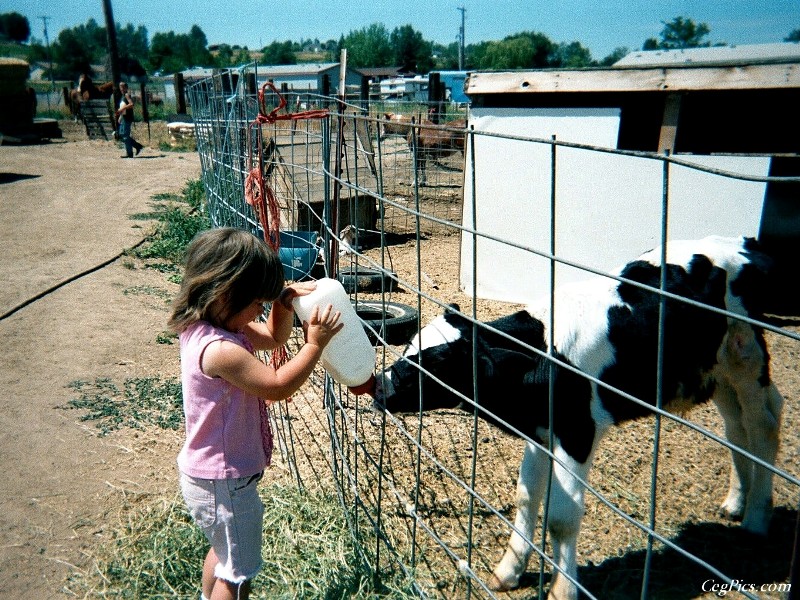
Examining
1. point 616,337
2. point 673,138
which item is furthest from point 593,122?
point 616,337

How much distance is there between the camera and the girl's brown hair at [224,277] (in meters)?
1.92

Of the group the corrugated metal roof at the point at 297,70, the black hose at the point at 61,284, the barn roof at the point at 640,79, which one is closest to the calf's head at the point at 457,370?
the barn roof at the point at 640,79

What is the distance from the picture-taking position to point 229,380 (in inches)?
74.2

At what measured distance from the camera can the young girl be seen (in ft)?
6.16

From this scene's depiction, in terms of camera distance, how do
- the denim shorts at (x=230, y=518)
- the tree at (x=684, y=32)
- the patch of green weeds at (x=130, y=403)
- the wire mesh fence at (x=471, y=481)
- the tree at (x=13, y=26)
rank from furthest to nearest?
the tree at (x=13, y=26) → the tree at (x=684, y=32) → the patch of green weeds at (x=130, y=403) → the wire mesh fence at (x=471, y=481) → the denim shorts at (x=230, y=518)

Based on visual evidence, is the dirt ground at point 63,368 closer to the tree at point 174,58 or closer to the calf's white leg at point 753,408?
the calf's white leg at point 753,408

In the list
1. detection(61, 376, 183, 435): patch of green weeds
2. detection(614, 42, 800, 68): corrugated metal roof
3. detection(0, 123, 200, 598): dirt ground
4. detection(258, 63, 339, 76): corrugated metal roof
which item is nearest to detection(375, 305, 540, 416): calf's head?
detection(0, 123, 200, 598): dirt ground

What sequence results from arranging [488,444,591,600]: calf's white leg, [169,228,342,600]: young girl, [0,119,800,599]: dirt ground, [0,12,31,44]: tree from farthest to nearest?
[0,12,31,44]: tree < [0,119,800,599]: dirt ground < [488,444,591,600]: calf's white leg < [169,228,342,600]: young girl

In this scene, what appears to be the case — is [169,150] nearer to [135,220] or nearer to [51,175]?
[51,175]

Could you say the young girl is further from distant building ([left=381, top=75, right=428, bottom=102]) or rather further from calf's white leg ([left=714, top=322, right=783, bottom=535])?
distant building ([left=381, top=75, right=428, bottom=102])

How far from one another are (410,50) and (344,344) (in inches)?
4083

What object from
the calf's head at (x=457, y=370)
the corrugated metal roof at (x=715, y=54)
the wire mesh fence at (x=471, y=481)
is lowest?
the wire mesh fence at (x=471, y=481)

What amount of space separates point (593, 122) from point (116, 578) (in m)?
5.44

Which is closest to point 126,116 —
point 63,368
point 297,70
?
point 63,368
